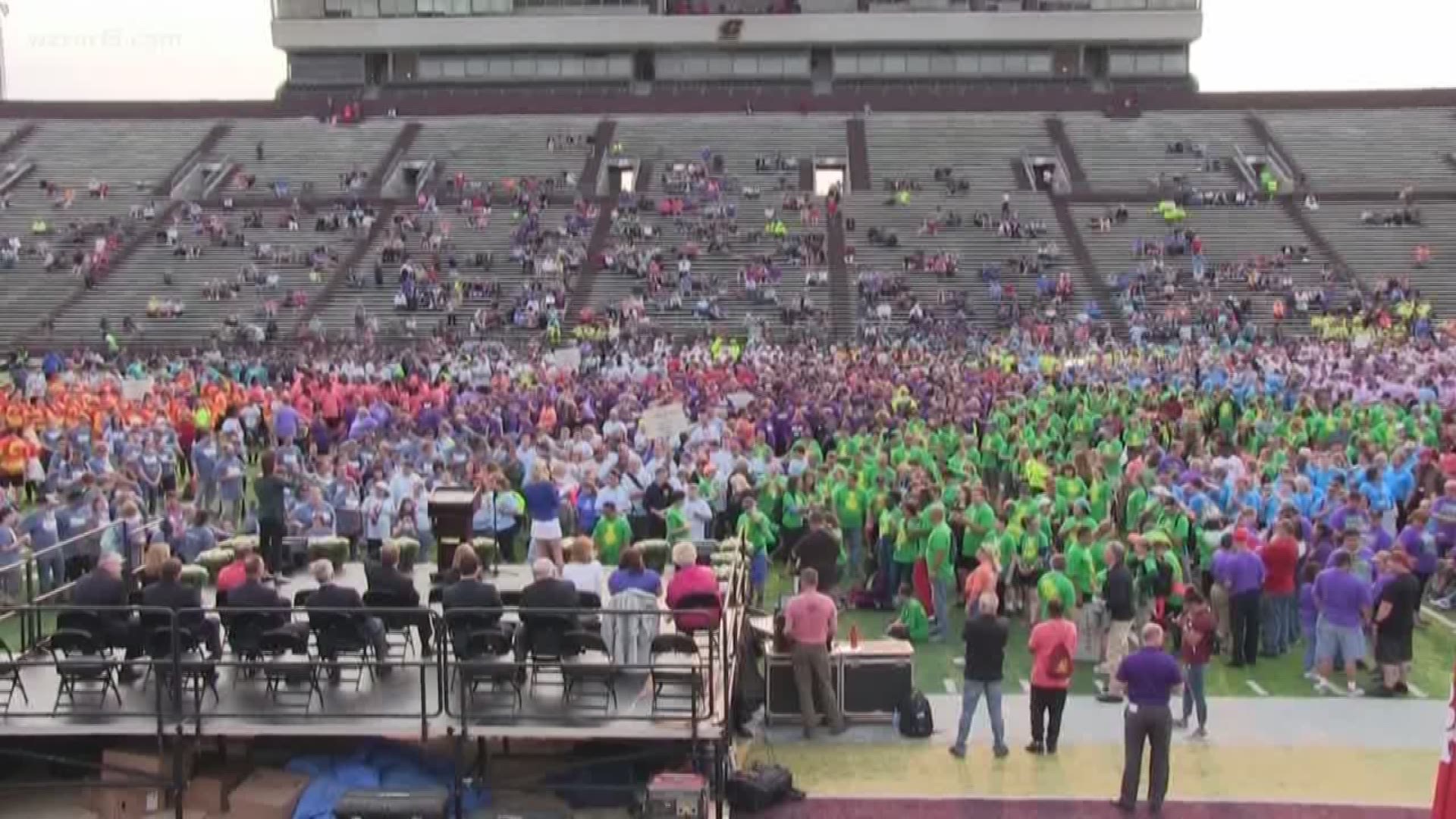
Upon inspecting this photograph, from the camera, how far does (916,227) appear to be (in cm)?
5009

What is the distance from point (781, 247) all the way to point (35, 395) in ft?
87.6

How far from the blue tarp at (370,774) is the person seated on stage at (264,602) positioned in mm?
889

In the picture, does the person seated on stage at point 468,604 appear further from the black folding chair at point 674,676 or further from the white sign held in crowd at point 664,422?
the white sign held in crowd at point 664,422

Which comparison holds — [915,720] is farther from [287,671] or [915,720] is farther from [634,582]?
[287,671]

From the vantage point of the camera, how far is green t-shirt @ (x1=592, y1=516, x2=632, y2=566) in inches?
584

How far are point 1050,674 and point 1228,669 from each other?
3.33m

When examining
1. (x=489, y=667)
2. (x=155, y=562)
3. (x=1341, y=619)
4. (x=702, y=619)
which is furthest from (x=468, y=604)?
(x=1341, y=619)

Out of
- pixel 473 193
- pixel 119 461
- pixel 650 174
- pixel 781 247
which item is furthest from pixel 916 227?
pixel 119 461

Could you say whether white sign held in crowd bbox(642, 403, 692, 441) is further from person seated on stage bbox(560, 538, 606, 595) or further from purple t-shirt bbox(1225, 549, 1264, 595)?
purple t-shirt bbox(1225, 549, 1264, 595)

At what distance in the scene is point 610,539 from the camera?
14828 mm

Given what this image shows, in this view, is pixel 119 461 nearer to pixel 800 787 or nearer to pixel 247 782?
pixel 247 782

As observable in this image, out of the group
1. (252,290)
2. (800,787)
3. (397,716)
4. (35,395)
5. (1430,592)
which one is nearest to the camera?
(397,716)

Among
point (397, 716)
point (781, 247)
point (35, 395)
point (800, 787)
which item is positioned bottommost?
point (800, 787)

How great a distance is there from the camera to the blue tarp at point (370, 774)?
400 inches
